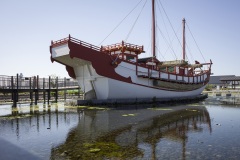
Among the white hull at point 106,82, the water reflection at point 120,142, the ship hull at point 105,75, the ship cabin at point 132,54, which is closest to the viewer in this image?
the water reflection at point 120,142

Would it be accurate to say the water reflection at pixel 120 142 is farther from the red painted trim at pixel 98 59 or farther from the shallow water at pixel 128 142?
the red painted trim at pixel 98 59

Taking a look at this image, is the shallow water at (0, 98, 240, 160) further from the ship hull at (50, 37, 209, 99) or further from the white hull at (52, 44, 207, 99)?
the white hull at (52, 44, 207, 99)

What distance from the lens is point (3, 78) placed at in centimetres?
2616

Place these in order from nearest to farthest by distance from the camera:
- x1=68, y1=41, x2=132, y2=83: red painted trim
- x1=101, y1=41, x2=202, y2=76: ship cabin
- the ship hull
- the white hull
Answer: x1=68, y1=41, x2=132, y2=83: red painted trim
the ship hull
the white hull
x1=101, y1=41, x2=202, y2=76: ship cabin

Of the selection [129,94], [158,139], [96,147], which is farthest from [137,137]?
[129,94]

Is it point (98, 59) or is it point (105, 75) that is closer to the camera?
point (98, 59)

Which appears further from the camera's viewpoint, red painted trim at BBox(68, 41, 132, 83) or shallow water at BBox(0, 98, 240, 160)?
red painted trim at BBox(68, 41, 132, 83)

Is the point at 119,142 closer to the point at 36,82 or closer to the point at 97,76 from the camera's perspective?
the point at 97,76

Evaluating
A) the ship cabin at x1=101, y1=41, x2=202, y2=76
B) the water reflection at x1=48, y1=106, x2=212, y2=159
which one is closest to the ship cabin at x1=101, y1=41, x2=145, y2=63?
the ship cabin at x1=101, y1=41, x2=202, y2=76

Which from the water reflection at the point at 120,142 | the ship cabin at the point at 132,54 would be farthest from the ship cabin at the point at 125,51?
the water reflection at the point at 120,142

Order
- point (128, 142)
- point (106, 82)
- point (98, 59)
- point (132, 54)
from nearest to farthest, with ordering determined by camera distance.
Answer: point (128, 142) → point (98, 59) → point (106, 82) → point (132, 54)

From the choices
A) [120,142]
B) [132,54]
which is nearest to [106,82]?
[132,54]

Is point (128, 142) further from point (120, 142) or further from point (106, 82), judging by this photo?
point (106, 82)

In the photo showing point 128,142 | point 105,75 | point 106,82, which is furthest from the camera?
point 106,82
